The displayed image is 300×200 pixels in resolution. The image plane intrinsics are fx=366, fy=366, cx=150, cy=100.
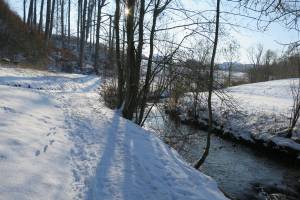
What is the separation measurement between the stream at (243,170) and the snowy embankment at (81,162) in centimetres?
357

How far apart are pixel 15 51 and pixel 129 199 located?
22403 millimetres

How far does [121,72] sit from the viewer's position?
556 inches

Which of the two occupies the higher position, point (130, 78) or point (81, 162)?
point (130, 78)

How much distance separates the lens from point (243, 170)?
522 inches

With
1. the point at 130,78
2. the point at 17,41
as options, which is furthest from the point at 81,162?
the point at 17,41

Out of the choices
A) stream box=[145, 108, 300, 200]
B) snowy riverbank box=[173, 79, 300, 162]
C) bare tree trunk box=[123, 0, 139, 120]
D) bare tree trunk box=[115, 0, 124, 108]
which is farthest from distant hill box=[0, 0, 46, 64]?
bare tree trunk box=[123, 0, 139, 120]

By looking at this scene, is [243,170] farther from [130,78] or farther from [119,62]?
[119,62]

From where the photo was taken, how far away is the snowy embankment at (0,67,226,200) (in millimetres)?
4987

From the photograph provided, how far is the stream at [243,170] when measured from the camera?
1129 centimetres

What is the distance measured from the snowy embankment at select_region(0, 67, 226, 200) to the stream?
140 inches

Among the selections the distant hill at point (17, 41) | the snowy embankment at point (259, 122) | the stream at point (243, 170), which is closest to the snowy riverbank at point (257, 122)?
the snowy embankment at point (259, 122)

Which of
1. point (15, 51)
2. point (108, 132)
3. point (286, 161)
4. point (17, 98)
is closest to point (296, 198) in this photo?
point (286, 161)

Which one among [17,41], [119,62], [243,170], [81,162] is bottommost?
[243,170]

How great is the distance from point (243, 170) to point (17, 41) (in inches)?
770
